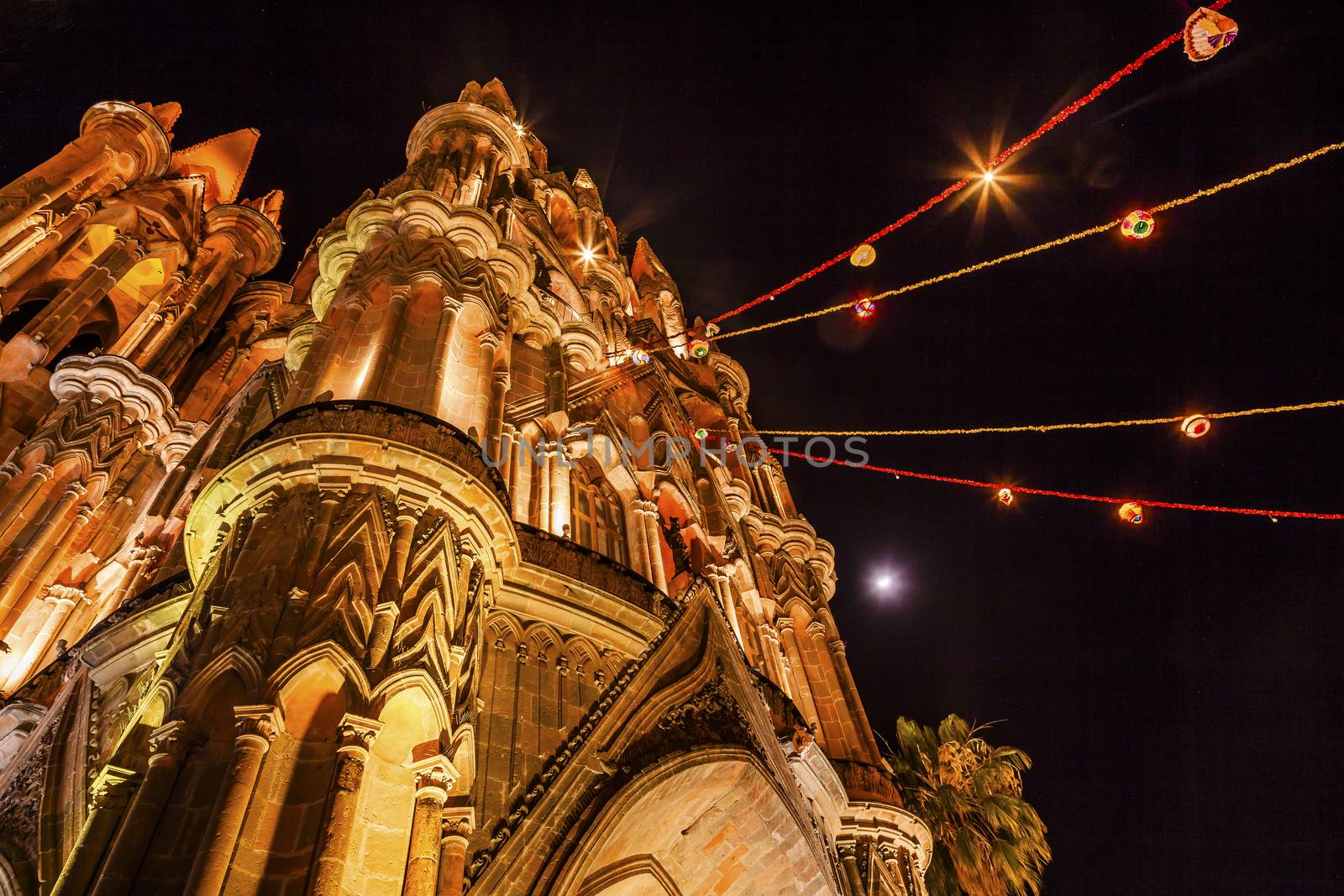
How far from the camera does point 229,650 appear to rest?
9.05m

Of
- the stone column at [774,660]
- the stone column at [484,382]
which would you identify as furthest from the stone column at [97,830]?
the stone column at [774,660]

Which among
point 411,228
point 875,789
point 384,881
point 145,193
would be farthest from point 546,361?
point 145,193

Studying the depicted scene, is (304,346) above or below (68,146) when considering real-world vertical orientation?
below

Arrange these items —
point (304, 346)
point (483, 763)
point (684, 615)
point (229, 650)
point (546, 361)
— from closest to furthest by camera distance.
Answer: point (229, 650) → point (483, 763) → point (684, 615) → point (304, 346) → point (546, 361)

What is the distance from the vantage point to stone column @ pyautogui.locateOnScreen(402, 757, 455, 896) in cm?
819

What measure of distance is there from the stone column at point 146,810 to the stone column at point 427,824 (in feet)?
6.14

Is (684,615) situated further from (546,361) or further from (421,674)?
(546,361)

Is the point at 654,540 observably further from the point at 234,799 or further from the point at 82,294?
the point at 82,294

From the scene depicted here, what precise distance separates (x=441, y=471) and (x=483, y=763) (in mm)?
3153

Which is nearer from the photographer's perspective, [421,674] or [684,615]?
[421,674]

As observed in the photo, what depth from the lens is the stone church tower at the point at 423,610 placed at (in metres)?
8.57

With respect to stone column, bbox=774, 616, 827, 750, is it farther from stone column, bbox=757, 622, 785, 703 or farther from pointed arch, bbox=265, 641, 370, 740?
pointed arch, bbox=265, 641, 370, 740

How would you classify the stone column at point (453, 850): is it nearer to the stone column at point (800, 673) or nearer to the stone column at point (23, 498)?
the stone column at point (800, 673)

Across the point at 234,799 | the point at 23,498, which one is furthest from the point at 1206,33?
the point at 23,498
